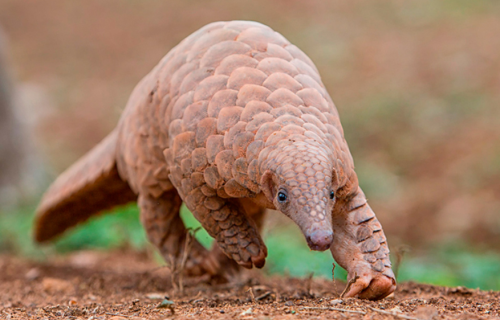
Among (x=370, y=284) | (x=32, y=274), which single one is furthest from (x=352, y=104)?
(x=370, y=284)

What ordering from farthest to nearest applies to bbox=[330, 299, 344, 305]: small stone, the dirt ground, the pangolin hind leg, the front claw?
the pangolin hind leg < the front claw < bbox=[330, 299, 344, 305]: small stone < the dirt ground

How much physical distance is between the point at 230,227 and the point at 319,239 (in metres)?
1.02

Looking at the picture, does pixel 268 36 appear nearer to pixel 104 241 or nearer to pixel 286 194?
pixel 286 194

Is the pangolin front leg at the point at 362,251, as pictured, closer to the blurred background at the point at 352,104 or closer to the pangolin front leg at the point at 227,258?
the blurred background at the point at 352,104

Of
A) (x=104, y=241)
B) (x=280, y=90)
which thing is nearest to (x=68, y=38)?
(x=104, y=241)

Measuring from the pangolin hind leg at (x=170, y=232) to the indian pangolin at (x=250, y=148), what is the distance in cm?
11

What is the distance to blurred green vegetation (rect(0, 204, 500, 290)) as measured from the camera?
6.23 metres

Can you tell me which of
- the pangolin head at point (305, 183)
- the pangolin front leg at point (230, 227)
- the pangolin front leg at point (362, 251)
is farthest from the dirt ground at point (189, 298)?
the pangolin head at point (305, 183)

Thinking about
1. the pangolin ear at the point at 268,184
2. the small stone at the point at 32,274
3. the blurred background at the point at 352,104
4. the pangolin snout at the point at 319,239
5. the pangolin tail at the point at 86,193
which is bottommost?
the small stone at the point at 32,274

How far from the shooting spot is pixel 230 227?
12.0ft

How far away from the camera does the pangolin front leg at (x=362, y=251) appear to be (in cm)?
335

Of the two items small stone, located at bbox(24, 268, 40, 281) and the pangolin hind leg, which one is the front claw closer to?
the pangolin hind leg

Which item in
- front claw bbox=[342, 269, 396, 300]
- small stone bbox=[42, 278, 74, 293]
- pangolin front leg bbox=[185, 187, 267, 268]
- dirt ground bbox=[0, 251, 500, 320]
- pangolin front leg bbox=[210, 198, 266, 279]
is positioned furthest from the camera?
small stone bbox=[42, 278, 74, 293]

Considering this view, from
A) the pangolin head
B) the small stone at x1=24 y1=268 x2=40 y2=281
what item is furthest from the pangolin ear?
the small stone at x1=24 y1=268 x2=40 y2=281
